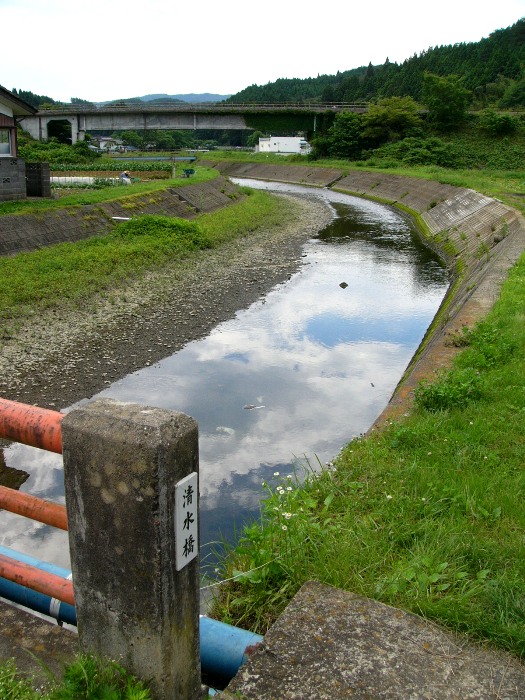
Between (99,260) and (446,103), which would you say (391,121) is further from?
(99,260)

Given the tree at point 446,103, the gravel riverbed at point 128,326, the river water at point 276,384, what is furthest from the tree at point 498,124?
the gravel riverbed at point 128,326

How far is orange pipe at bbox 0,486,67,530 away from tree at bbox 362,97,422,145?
200 feet

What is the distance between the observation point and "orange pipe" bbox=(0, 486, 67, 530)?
2.83m

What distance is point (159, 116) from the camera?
61.8 meters

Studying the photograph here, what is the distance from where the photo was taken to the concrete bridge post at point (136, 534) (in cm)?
230

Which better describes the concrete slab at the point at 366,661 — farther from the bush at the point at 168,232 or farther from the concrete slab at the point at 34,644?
the bush at the point at 168,232

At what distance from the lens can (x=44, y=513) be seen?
9.47ft

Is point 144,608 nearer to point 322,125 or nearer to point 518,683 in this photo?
point 518,683

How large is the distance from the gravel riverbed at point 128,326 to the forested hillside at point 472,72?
51856mm

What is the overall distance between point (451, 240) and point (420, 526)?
76.4 ft

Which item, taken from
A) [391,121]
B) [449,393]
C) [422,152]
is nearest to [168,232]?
[449,393]

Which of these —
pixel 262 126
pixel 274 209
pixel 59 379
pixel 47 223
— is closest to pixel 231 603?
pixel 59 379

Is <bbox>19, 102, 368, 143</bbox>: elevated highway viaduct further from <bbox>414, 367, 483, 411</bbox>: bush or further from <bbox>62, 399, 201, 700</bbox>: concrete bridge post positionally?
<bbox>62, 399, 201, 700</bbox>: concrete bridge post

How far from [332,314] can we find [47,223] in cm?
1006
